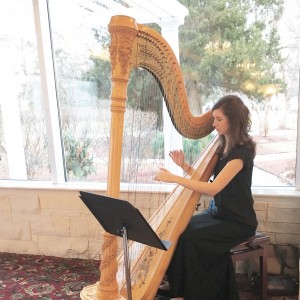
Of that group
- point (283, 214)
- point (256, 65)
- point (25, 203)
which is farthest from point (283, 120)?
point (25, 203)

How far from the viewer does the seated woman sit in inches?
64.1

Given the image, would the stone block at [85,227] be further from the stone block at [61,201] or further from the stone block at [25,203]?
the stone block at [25,203]

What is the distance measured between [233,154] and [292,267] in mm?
1038

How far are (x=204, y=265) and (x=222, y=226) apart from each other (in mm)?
217

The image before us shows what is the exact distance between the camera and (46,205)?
2.62 metres

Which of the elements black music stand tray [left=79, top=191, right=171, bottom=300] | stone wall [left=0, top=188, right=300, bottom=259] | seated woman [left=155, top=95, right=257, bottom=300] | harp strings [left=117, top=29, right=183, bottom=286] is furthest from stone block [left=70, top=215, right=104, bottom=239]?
black music stand tray [left=79, top=191, right=171, bottom=300]

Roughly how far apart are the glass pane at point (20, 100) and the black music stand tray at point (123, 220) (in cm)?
184

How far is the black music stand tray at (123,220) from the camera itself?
3.42ft

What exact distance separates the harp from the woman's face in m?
0.10

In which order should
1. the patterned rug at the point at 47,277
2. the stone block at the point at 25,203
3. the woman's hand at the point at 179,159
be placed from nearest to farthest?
the woman's hand at the point at 179,159 → the patterned rug at the point at 47,277 → the stone block at the point at 25,203

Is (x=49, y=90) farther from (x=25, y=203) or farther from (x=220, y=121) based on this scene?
(x=220, y=121)

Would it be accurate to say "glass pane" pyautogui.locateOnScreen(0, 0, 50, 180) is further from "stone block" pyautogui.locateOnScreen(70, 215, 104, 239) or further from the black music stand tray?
the black music stand tray

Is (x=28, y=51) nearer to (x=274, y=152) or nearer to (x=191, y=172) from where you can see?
(x=191, y=172)

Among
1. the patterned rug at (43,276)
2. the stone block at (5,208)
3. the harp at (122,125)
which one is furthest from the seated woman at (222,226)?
the stone block at (5,208)
